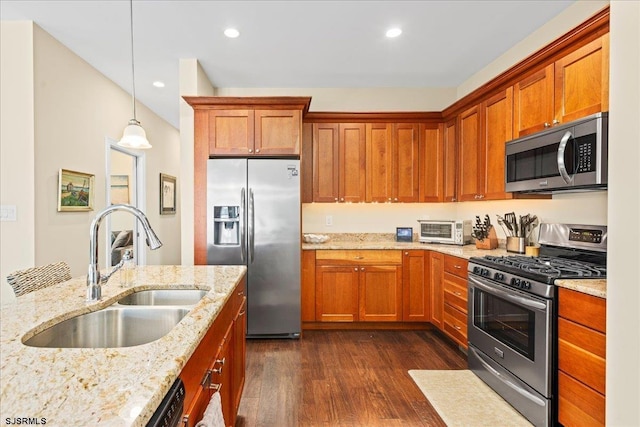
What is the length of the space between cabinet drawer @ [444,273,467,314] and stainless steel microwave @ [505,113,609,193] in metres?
0.94

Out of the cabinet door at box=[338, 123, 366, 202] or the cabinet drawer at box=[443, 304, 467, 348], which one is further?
the cabinet door at box=[338, 123, 366, 202]

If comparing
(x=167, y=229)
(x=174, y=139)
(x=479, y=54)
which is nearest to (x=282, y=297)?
(x=479, y=54)

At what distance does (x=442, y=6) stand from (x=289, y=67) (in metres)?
1.66

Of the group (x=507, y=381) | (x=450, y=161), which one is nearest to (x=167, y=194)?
(x=450, y=161)

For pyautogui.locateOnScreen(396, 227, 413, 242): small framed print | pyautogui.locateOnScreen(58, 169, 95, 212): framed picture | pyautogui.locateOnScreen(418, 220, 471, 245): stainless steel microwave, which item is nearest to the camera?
pyautogui.locateOnScreen(58, 169, 95, 212): framed picture

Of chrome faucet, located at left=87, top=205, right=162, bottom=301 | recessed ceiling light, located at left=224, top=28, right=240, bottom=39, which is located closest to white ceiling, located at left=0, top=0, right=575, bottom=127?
recessed ceiling light, located at left=224, top=28, right=240, bottom=39

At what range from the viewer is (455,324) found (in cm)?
324

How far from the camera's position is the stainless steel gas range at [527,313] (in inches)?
78.9

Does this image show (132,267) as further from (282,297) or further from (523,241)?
(523,241)

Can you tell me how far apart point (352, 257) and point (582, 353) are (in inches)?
86.0

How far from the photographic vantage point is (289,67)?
12.3 feet

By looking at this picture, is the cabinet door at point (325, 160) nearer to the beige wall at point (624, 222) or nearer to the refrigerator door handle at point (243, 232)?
the refrigerator door handle at point (243, 232)

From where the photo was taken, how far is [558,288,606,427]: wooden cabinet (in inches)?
68.1

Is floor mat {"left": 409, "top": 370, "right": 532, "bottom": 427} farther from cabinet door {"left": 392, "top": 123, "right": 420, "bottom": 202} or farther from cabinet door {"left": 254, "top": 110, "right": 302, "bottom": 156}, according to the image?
cabinet door {"left": 254, "top": 110, "right": 302, "bottom": 156}
